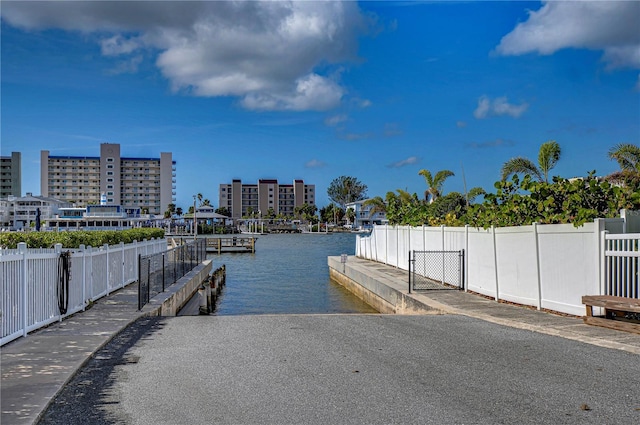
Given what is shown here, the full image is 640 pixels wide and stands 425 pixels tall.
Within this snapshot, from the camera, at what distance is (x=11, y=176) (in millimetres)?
192000

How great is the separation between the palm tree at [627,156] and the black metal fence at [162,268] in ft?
56.8

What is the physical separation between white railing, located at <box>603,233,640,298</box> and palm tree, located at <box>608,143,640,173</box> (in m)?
11.8

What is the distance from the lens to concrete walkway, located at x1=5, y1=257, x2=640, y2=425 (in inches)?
282

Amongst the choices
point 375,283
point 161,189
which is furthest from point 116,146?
point 375,283

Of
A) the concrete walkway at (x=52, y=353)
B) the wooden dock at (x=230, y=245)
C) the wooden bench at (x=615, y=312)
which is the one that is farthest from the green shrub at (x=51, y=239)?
the wooden dock at (x=230, y=245)

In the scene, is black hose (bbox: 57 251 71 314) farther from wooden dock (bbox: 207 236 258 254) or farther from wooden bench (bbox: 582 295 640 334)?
wooden dock (bbox: 207 236 258 254)

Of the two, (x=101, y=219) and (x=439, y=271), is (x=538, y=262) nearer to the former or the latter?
(x=439, y=271)

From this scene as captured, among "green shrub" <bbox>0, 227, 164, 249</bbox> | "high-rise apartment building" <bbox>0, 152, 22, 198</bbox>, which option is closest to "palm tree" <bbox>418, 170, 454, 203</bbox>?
"green shrub" <bbox>0, 227, 164, 249</bbox>

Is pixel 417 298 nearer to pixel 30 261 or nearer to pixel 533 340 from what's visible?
pixel 533 340

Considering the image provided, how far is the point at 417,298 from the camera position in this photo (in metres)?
17.8

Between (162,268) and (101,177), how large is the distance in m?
177

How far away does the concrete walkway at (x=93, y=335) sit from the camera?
7164 millimetres

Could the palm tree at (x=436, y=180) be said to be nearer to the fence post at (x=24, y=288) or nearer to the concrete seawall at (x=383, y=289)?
the concrete seawall at (x=383, y=289)

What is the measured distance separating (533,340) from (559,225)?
12.7 feet
